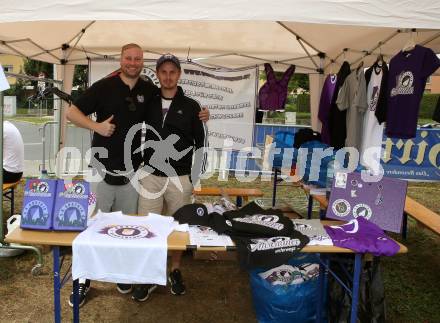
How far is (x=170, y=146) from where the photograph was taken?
9.90 ft

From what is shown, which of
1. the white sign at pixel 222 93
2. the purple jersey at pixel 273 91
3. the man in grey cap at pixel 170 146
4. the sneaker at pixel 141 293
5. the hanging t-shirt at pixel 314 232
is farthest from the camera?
the purple jersey at pixel 273 91

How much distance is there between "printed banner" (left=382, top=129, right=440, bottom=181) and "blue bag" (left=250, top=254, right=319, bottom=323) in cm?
612

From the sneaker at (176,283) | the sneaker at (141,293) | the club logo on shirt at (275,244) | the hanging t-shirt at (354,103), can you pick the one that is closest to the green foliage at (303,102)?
the hanging t-shirt at (354,103)

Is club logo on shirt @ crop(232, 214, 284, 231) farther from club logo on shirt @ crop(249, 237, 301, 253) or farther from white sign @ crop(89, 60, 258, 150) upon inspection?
white sign @ crop(89, 60, 258, 150)

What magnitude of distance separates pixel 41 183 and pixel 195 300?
1663mm

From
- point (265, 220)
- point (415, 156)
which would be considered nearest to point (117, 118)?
point (265, 220)

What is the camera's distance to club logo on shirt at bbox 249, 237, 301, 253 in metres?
2.21

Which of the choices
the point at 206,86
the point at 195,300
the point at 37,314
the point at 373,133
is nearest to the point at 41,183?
the point at 37,314

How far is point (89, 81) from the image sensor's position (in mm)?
5082

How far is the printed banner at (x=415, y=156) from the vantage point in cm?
831

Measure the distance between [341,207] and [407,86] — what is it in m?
1.25

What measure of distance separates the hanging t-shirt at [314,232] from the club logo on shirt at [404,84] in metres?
1.37

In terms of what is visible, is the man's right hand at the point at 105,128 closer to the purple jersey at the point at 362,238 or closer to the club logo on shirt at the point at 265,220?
the club logo on shirt at the point at 265,220

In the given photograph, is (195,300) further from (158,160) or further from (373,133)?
(373,133)
